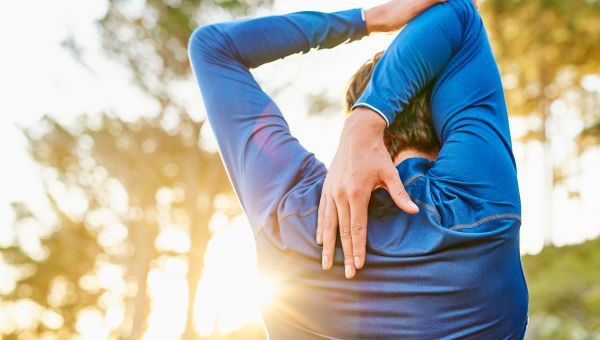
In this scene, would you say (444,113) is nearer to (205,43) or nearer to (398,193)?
(398,193)

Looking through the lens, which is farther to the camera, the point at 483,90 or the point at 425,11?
the point at 425,11

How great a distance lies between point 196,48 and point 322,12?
0.30m

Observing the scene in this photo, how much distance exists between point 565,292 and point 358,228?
37.8 feet

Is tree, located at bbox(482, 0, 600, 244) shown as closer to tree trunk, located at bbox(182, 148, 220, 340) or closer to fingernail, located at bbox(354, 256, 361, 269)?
tree trunk, located at bbox(182, 148, 220, 340)

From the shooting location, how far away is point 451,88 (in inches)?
43.3

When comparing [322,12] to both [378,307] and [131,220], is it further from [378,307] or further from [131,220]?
[131,220]

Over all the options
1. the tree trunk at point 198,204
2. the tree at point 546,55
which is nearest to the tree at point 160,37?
the tree trunk at point 198,204

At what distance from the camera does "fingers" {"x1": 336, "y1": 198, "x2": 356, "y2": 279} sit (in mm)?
955

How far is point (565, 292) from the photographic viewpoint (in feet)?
36.4

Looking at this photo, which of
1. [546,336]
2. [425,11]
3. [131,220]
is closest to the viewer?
[425,11]

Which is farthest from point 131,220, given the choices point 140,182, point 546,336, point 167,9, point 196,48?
point 196,48

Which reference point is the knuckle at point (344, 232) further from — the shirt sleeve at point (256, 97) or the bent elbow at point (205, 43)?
the bent elbow at point (205, 43)

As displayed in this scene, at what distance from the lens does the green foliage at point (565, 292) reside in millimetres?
8844

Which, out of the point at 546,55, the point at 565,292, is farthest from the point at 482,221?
the point at 546,55
